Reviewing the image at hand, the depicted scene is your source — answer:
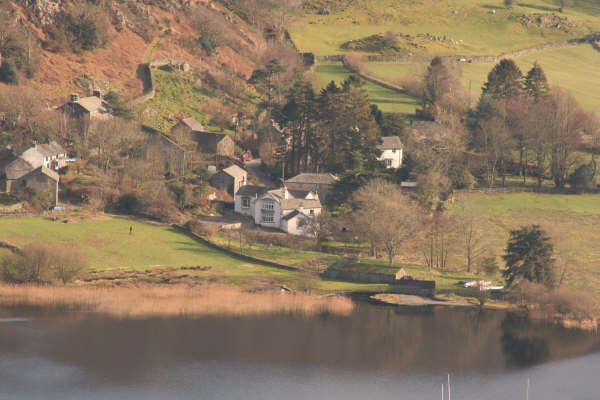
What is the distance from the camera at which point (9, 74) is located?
121750 millimetres

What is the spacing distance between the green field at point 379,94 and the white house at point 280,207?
146 ft

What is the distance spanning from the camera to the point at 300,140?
122812 millimetres

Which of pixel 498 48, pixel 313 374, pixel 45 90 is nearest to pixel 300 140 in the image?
pixel 45 90

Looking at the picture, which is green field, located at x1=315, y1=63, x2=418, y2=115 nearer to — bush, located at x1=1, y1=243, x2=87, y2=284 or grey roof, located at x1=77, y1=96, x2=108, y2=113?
grey roof, located at x1=77, y1=96, x2=108, y2=113

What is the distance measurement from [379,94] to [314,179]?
47810 mm

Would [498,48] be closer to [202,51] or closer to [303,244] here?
[202,51]

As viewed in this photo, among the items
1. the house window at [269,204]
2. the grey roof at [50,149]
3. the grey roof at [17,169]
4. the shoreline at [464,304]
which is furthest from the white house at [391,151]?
the grey roof at [17,169]

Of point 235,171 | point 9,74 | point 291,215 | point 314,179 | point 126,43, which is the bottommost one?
point 291,215

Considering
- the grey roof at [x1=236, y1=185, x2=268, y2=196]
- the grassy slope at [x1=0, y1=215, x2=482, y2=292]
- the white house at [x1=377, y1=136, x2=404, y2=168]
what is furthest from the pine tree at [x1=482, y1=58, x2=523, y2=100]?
the grassy slope at [x1=0, y1=215, x2=482, y2=292]

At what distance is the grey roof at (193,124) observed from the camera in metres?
123

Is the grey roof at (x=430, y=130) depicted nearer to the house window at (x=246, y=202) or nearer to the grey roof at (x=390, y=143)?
the grey roof at (x=390, y=143)

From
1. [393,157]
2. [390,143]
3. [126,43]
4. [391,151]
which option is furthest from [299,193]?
[126,43]

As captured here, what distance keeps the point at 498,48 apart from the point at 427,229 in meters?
108

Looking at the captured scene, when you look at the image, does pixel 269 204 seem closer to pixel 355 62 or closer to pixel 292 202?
pixel 292 202
